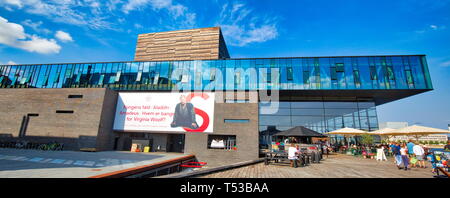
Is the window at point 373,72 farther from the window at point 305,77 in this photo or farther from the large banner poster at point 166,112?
the large banner poster at point 166,112

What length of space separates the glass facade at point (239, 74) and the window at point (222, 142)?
914cm

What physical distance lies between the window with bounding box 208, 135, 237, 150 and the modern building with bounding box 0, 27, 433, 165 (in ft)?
0.33

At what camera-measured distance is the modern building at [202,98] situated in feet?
66.2

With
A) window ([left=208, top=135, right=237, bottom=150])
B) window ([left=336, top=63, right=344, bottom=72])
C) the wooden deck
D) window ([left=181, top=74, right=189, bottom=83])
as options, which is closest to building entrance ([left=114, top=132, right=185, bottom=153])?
window ([left=208, top=135, right=237, bottom=150])

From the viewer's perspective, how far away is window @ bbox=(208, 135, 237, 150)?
19797 mm

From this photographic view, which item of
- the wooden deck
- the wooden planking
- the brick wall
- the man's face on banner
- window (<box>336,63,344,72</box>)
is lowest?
the wooden deck

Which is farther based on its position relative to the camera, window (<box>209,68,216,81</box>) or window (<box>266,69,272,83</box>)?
window (<box>209,68,216,81</box>)

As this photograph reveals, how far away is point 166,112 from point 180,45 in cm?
3468

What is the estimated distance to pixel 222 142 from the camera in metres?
19.9

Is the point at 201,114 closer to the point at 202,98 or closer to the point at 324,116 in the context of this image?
the point at 202,98

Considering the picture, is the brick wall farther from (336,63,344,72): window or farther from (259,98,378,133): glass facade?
(336,63,344,72): window
